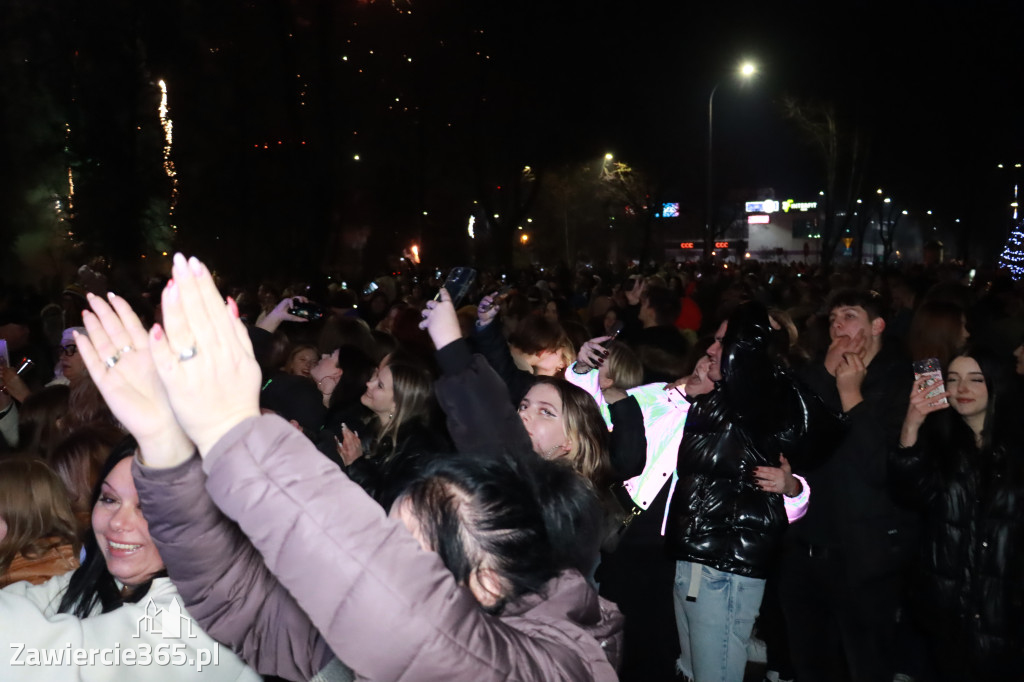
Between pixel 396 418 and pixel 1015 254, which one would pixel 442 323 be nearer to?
pixel 396 418

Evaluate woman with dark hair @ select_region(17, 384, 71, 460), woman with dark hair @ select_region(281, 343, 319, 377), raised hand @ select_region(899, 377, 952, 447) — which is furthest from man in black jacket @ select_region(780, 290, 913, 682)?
woman with dark hair @ select_region(17, 384, 71, 460)

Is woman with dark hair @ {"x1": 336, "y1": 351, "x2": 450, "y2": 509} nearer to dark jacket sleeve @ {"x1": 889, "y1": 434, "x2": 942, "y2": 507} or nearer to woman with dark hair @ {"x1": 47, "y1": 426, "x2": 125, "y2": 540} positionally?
woman with dark hair @ {"x1": 47, "y1": 426, "x2": 125, "y2": 540}

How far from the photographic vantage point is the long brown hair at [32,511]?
3.25m

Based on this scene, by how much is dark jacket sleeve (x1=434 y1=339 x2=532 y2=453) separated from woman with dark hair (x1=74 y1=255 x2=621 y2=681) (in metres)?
0.80

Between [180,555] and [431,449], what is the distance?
2778 mm

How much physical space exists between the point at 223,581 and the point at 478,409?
1132 mm

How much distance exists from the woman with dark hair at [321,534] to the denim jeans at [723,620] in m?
2.22

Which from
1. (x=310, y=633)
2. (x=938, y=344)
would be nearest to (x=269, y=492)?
(x=310, y=633)

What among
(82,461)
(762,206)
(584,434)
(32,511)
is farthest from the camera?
(762,206)

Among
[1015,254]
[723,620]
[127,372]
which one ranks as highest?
[127,372]

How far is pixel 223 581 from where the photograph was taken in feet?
6.79

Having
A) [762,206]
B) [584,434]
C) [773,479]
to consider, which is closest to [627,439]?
[584,434]

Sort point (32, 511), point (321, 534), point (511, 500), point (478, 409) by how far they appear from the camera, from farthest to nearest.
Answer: point (32, 511) < point (478, 409) < point (511, 500) < point (321, 534)

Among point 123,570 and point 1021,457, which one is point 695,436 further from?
point 123,570
